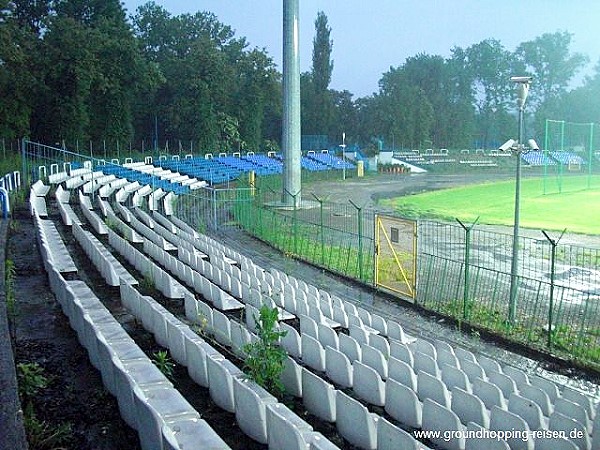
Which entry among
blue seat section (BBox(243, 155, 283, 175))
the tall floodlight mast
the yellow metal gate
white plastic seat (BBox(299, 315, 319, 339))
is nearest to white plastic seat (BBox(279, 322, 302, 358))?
white plastic seat (BBox(299, 315, 319, 339))

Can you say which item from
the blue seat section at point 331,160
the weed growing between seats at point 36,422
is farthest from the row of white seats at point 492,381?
the blue seat section at point 331,160

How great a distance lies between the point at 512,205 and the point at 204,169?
2143 centimetres

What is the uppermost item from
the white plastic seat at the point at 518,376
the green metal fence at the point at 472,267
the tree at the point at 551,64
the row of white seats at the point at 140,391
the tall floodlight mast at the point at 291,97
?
the tree at the point at 551,64

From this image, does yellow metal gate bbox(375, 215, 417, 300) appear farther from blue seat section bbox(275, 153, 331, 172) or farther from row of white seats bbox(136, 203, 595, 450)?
blue seat section bbox(275, 153, 331, 172)

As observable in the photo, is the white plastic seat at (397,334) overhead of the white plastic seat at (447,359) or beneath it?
beneath

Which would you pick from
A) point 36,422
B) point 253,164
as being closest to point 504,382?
point 36,422

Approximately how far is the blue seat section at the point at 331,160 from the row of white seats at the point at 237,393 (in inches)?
1920

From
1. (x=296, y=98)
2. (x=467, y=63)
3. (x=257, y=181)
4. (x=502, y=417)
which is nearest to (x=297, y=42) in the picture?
(x=296, y=98)

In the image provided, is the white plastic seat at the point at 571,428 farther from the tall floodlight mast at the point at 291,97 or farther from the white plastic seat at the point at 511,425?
the tall floodlight mast at the point at 291,97

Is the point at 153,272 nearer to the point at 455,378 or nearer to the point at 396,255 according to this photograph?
the point at 396,255

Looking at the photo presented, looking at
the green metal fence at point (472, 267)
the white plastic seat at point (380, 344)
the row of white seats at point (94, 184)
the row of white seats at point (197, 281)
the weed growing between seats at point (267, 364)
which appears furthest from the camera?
the row of white seats at point (94, 184)

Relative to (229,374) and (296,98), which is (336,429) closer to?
(229,374)

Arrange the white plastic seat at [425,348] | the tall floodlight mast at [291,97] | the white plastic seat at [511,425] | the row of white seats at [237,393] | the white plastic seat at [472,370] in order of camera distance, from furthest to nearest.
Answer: the tall floodlight mast at [291,97], the white plastic seat at [425,348], the white plastic seat at [472,370], the white plastic seat at [511,425], the row of white seats at [237,393]

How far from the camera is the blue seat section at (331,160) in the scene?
57.2 meters
